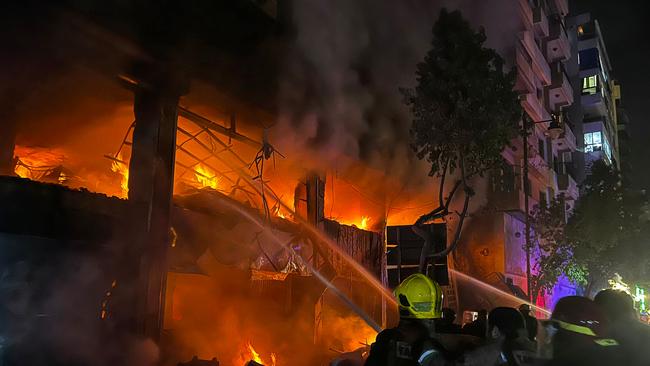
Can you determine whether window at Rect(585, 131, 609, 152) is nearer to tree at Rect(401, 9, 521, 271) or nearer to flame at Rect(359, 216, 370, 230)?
flame at Rect(359, 216, 370, 230)

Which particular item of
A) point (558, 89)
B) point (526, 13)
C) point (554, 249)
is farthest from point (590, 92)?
point (554, 249)

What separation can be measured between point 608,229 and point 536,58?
10570 millimetres

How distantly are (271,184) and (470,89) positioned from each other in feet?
14.0

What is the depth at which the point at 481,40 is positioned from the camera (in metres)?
9.23

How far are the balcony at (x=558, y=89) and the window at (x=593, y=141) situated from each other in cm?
892

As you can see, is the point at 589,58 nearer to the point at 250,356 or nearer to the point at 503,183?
the point at 503,183

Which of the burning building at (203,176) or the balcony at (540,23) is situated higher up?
the balcony at (540,23)

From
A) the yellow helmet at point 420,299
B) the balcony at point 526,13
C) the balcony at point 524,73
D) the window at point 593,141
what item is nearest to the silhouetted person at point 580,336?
the yellow helmet at point 420,299

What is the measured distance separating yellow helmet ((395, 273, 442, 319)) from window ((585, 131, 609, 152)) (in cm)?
3943

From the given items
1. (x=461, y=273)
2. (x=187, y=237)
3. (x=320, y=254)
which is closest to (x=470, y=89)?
(x=320, y=254)

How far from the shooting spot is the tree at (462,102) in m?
9.09

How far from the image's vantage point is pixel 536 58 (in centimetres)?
2633

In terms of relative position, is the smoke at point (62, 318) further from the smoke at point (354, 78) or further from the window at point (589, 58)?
the window at point (589, 58)

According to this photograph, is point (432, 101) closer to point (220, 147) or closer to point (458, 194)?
point (220, 147)
